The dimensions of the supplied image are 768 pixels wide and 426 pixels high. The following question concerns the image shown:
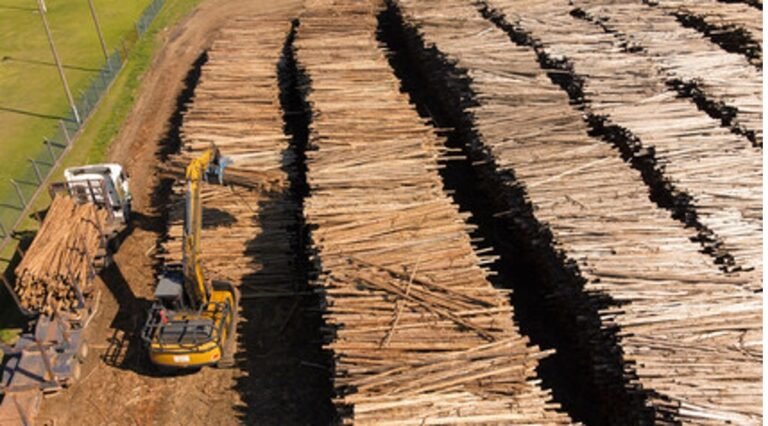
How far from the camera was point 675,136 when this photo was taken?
21.0m

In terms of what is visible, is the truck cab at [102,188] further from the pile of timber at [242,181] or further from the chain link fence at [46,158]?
the chain link fence at [46,158]

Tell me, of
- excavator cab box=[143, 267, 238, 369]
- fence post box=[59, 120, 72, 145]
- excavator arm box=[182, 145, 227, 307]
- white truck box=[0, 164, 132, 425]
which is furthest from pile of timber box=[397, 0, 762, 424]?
fence post box=[59, 120, 72, 145]

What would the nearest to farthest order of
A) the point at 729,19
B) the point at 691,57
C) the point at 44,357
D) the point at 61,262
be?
the point at 44,357
the point at 61,262
the point at 691,57
the point at 729,19

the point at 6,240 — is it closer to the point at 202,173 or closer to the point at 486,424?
the point at 202,173

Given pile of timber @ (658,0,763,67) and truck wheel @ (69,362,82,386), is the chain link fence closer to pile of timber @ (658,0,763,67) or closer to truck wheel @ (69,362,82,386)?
truck wheel @ (69,362,82,386)

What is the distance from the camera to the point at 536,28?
3023cm

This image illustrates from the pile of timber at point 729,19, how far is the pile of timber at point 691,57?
1.22m

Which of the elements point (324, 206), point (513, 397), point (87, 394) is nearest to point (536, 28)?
point (324, 206)

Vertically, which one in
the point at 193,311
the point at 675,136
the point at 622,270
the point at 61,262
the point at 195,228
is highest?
the point at 195,228

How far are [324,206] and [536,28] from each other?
56.2ft

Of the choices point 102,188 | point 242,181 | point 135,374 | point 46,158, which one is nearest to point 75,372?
point 135,374

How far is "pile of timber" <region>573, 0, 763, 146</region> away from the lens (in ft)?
75.1

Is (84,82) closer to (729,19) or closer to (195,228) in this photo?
(195,228)

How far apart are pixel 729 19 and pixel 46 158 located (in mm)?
32841
